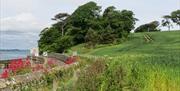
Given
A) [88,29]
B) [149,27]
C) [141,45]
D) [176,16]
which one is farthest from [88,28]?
[149,27]

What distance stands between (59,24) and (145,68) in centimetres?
10021

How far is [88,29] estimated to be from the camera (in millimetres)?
101375

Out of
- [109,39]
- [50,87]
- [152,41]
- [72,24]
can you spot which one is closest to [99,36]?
[109,39]

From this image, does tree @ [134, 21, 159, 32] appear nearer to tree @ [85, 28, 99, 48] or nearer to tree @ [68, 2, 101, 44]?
tree @ [68, 2, 101, 44]

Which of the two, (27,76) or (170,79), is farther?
(27,76)

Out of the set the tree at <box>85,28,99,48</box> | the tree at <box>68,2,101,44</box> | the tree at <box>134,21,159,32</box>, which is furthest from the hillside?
the tree at <box>134,21,159,32</box>

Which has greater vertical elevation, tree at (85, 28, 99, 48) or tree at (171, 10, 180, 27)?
tree at (171, 10, 180, 27)

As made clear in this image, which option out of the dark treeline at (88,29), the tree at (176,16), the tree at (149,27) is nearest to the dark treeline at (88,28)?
the dark treeline at (88,29)

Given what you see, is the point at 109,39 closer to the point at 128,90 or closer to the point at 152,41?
the point at 152,41

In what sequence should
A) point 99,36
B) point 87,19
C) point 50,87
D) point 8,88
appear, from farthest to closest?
point 87,19
point 99,36
point 50,87
point 8,88

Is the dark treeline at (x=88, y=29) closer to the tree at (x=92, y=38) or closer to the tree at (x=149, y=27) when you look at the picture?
the tree at (x=92, y=38)

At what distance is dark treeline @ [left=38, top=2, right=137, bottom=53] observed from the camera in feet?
311

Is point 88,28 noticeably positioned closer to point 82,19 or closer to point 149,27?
point 82,19

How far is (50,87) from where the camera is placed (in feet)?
56.5
